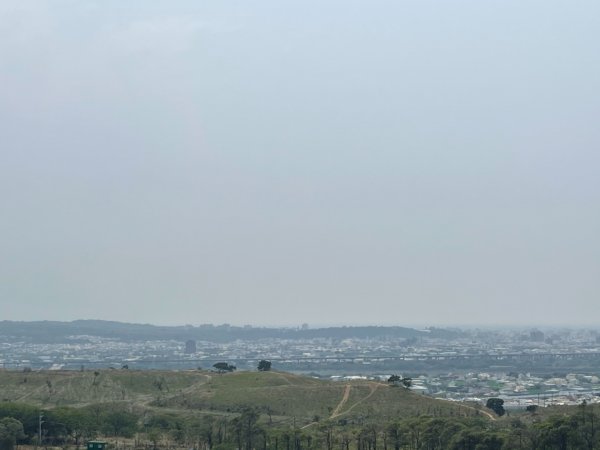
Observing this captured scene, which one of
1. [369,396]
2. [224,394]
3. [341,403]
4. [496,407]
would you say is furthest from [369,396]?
[224,394]

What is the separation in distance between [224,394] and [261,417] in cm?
1189

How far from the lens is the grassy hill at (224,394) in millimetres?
82312

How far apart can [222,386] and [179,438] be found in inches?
1008

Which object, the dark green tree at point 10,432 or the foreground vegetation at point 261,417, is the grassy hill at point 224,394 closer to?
the foreground vegetation at point 261,417

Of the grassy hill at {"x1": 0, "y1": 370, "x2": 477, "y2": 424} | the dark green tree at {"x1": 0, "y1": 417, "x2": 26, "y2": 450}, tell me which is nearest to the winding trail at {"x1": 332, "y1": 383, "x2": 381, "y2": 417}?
the grassy hill at {"x1": 0, "y1": 370, "x2": 477, "y2": 424}

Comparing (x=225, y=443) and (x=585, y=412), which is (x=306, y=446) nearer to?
(x=225, y=443)

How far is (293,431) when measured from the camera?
60844 millimetres

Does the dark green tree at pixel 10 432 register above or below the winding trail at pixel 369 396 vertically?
below

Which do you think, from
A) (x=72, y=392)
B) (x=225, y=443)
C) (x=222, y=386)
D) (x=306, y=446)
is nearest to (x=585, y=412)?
(x=306, y=446)

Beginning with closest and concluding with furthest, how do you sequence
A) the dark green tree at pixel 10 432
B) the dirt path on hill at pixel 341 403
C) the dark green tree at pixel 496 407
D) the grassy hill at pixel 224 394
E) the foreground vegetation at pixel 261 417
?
the foreground vegetation at pixel 261 417 → the dark green tree at pixel 10 432 → the dirt path on hill at pixel 341 403 → the grassy hill at pixel 224 394 → the dark green tree at pixel 496 407

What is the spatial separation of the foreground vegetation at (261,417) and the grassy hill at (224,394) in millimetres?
107

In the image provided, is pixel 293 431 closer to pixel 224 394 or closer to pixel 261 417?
pixel 261 417

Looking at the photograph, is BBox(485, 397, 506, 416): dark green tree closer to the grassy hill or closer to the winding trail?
the grassy hill

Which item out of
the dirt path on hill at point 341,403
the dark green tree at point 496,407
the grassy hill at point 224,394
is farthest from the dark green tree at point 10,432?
the dark green tree at point 496,407
